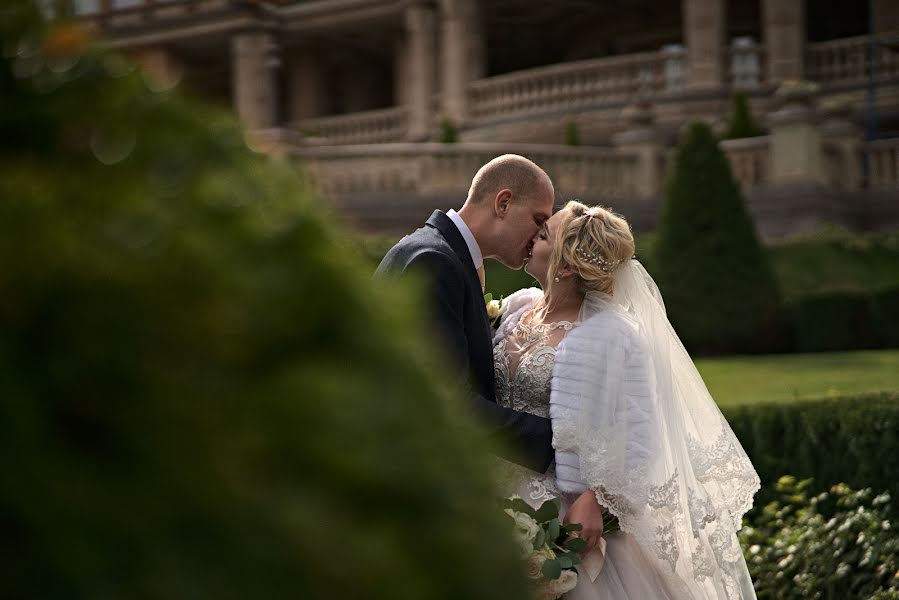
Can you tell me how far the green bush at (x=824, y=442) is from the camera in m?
6.19

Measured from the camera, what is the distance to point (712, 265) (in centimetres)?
1222

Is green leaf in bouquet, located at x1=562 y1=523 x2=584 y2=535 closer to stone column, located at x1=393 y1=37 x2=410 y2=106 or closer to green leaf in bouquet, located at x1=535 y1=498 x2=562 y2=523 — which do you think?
green leaf in bouquet, located at x1=535 y1=498 x2=562 y2=523

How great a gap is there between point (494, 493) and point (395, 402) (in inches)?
6.2

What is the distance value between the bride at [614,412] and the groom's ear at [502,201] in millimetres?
132

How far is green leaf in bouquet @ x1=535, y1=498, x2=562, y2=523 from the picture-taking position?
343cm

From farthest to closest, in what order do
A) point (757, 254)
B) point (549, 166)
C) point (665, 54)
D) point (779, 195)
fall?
point (665, 54)
point (549, 166)
point (779, 195)
point (757, 254)

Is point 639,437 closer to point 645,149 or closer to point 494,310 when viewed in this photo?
point 494,310

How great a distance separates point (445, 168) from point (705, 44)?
20.8ft

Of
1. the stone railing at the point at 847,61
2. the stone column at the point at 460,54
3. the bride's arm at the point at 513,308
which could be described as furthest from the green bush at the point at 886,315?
the stone column at the point at 460,54

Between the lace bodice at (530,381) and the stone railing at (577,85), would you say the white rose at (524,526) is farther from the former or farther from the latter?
the stone railing at (577,85)

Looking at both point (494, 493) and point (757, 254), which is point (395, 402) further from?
point (757, 254)

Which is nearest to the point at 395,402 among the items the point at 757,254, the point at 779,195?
the point at 757,254

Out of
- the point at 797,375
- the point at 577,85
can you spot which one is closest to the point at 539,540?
the point at 797,375

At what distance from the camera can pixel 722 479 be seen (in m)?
4.00
